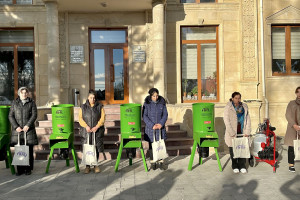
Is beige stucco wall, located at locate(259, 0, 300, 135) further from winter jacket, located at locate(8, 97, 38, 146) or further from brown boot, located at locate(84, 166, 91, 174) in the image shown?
winter jacket, located at locate(8, 97, 38, 146)

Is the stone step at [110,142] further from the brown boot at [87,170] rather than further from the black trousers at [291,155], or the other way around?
the black trousers at [291,155]

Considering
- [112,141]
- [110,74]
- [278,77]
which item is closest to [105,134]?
[112,141]

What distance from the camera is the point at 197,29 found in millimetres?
11109

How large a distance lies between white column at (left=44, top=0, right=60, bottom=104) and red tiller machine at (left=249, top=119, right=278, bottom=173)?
6021 millimetres

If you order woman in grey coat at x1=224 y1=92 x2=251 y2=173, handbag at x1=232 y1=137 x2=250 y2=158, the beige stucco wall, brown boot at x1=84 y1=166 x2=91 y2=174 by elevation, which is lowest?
brown boot at x1=84 y1=166 x2=91 y2=174

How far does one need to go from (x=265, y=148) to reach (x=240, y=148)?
70 centimetres

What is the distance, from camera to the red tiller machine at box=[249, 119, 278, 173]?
19.8ft

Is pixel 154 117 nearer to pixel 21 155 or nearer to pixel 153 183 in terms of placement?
pixel 153 183

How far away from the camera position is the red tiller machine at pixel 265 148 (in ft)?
19.8

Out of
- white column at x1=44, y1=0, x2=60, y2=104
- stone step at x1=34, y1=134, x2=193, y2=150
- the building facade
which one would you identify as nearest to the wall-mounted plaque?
the building facade

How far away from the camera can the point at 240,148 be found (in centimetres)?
576

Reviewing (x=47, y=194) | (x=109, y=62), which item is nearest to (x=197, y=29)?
(x=109, y=62)

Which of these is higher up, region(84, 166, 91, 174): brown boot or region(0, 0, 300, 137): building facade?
region(0, 0, 300, 137): building facade

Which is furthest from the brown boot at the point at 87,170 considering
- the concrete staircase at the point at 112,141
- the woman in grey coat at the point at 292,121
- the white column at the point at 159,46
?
the white column at the point at 159,46
